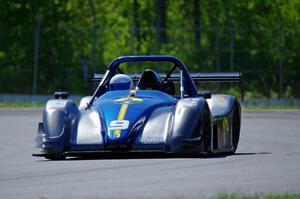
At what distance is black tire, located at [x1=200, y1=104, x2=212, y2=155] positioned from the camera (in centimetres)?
1391

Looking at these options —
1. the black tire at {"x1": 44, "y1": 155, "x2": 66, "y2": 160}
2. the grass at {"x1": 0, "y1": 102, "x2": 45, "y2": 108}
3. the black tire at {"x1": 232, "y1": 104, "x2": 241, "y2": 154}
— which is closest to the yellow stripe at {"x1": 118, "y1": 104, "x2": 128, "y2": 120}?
the black tire at {"x1": 44, "y1": 155, "x2": 66, "y2": 160}

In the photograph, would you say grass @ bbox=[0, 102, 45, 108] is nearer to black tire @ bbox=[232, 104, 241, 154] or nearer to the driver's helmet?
black tire @ bbox=[232, 104, 241, 154]

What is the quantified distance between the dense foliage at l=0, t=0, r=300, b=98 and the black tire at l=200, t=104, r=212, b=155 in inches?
741

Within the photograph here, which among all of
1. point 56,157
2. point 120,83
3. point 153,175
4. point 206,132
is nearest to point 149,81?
point 120,83

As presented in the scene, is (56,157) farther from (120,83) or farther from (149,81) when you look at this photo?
(149,81)

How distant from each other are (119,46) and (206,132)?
848 inches

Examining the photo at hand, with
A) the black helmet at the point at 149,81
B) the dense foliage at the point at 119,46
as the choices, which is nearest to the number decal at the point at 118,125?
the black helmet at the point at 149,81

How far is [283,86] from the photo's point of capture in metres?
33.2

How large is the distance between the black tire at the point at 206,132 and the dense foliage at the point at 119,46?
18.8m

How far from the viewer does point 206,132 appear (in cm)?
1420

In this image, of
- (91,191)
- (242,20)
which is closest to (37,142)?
(91,191)

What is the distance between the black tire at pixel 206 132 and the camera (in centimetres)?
1391

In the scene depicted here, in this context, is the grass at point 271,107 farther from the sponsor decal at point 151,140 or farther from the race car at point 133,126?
the sponsor decal at point 151,140

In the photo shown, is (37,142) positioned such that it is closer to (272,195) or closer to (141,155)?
(141,155)
